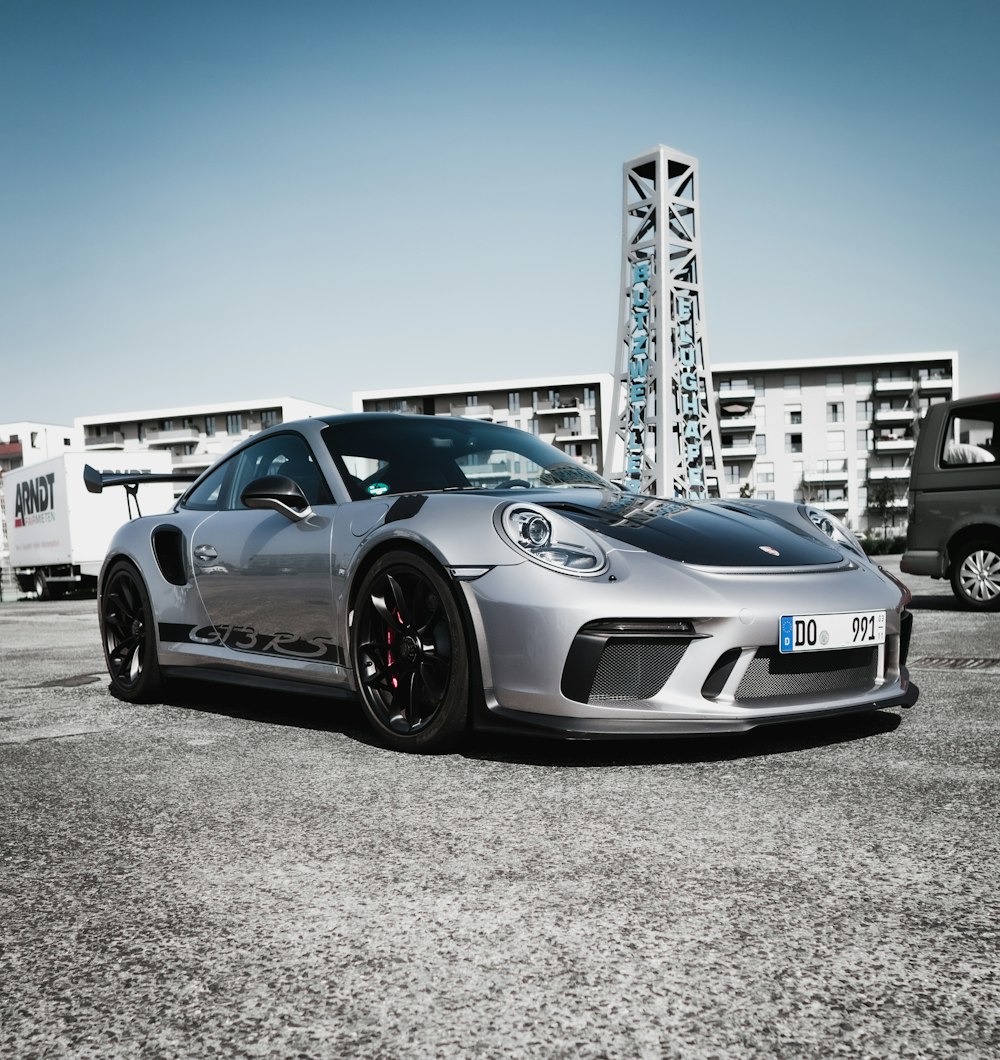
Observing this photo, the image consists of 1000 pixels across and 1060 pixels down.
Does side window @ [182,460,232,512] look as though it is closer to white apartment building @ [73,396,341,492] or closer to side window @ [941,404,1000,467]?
side window @ [941,404,1000,467]

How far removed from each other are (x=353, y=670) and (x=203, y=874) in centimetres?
157

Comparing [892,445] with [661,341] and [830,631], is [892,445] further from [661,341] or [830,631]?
[830,631]

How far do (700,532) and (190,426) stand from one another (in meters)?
91.8

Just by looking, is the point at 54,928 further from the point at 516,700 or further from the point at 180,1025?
the point at 516,700

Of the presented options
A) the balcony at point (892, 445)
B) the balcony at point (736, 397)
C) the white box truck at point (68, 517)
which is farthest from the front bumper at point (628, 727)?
the balcony at point (892, 445)

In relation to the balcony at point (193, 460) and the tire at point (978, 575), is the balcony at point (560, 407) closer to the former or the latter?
the balcony at point (193, 460)

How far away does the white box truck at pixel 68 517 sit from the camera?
22.9 metres

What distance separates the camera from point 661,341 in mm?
41531

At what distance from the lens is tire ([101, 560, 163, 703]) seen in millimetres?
5145

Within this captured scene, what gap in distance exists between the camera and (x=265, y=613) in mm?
4410

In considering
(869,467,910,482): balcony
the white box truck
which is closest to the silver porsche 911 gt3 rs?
the white box truck

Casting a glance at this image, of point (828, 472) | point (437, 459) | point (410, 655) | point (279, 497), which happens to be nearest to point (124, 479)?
point (279, 497)

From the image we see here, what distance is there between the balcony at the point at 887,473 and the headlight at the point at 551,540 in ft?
269

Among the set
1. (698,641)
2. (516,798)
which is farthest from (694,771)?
(516,798)
